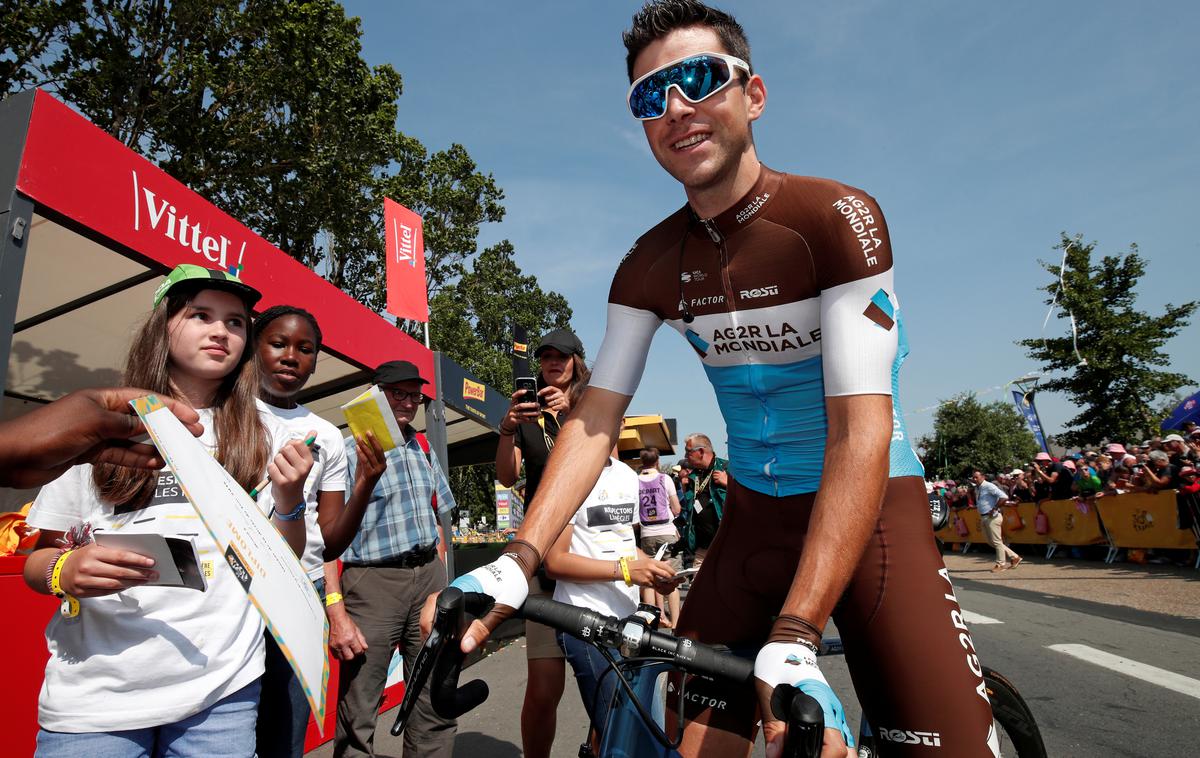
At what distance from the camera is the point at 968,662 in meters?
1.71

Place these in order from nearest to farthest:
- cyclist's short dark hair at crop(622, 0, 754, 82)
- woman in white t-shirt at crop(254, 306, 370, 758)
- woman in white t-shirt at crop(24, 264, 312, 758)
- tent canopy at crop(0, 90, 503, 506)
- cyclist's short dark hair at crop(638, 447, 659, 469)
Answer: woman in white t-shirt at crop(24, 264, 312, 758)
cyclist's short dark hair at crop(622, 0, 754, 82)
woman in white t-shirt at crop(254, 306, 370, 758)
tent canopy at crop(0, 90, 503, 506)
cyclist's short dark hair at crop(638, 447, 659, 469)

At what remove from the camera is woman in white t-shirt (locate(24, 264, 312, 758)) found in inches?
70.8

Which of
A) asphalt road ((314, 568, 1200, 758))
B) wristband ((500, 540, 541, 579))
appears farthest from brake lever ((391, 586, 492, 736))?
asphalt road ((314, 568, 1200, 758))

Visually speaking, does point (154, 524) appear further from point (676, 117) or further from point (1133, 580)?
point (1133, 580)

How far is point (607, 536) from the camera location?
3709 millimetres

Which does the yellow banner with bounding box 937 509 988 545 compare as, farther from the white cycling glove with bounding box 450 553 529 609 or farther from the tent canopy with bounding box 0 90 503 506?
the white cycling glove with bounding box 450 553 529 609

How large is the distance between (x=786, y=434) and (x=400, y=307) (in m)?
13.9

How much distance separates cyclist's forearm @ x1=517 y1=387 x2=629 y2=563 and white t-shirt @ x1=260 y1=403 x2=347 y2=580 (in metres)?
1.33

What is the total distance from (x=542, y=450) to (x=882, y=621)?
8.49 ft

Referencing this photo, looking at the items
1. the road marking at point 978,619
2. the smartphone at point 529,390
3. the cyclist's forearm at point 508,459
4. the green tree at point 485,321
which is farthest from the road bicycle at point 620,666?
the green tree at point 485,321

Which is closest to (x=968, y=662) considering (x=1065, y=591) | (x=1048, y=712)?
(x=1048, y=712)

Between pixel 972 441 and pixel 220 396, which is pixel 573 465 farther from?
pixel 972 441

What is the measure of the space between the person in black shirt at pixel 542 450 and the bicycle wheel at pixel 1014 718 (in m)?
1.85

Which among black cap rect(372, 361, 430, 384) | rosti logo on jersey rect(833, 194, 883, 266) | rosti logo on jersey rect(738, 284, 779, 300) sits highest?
black cap rect(372, 361, 430, 384)
